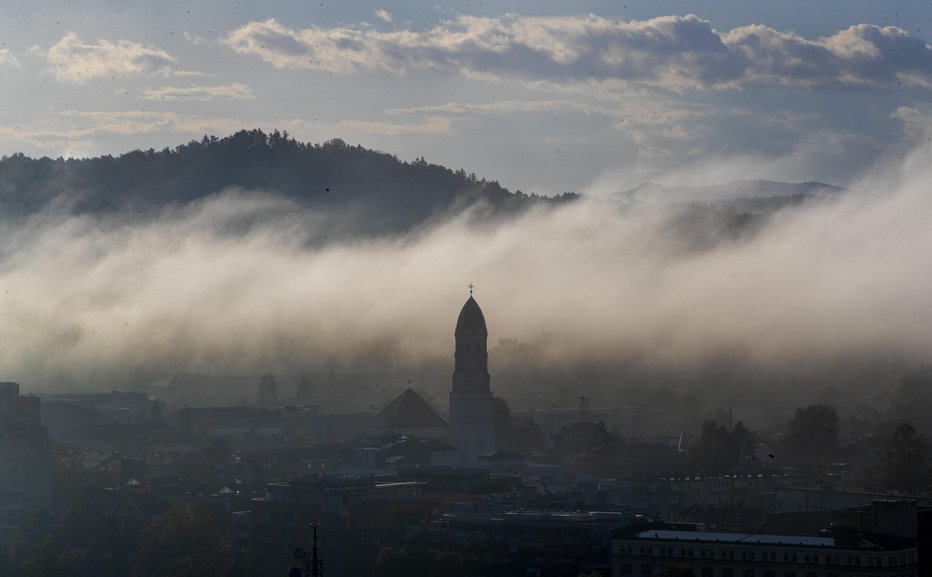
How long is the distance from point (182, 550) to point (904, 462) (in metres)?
59.5

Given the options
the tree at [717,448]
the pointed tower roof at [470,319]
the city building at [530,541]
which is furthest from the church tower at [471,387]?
the city building at [530,541]

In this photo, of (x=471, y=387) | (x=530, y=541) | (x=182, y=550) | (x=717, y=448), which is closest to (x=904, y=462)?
(x=717, y=448)

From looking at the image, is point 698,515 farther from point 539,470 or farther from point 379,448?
point 379,448

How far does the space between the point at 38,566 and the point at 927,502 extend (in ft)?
171

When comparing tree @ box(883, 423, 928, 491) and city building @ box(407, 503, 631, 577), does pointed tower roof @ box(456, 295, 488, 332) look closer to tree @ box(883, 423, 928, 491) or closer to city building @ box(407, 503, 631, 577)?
tree @ box(883, 423, 928, 491)

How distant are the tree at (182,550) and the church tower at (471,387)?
4106 centimetres

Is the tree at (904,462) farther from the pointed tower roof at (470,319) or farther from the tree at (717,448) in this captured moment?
the pointed tower roof at (470,319)

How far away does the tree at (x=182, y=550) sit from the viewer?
130250mm

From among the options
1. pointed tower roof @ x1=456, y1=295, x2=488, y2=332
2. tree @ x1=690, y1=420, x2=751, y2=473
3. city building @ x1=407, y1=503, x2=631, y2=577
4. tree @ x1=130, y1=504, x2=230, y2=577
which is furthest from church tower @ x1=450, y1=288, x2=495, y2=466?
city building @ x1=407, y1=503, x2=631, y2=577

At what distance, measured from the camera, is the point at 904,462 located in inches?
6644

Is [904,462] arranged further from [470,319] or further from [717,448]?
[470,319]

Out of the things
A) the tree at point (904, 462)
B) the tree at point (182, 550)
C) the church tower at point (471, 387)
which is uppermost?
the church tower at point (471, 387)

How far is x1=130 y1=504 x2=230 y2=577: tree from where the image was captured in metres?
130

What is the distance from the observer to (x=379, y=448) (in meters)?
182
